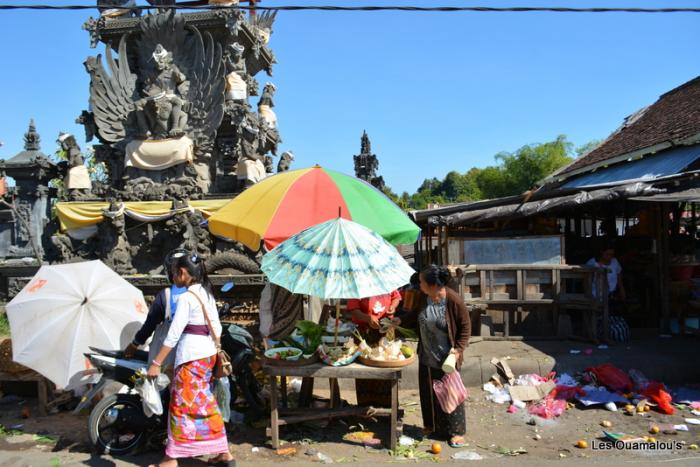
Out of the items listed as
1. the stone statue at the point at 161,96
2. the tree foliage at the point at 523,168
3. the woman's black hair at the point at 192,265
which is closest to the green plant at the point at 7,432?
the woman's black hair at the point at 192,265

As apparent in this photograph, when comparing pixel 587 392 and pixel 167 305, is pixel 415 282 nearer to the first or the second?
pixel 587 392

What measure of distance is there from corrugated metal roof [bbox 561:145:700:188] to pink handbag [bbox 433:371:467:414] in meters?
6.11

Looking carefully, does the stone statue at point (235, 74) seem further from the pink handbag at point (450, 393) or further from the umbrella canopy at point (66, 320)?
the pink handbag at point (450, 393)

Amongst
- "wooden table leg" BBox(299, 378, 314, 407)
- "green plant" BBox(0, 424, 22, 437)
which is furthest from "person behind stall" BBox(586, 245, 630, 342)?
"green plant" BBox(0, 424, 22, 437)

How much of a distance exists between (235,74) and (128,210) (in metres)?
5.19

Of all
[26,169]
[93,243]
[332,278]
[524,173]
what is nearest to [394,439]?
[332,278]

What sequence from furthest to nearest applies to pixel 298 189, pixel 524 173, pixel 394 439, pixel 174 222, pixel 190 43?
pixel 524 173, pixel 190 43, pixel 174 222, pixel 298 189, pixel 394 439

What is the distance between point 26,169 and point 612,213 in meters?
18.6

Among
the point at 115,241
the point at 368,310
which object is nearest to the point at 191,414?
the point at 368,310

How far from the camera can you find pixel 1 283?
42.8 ft

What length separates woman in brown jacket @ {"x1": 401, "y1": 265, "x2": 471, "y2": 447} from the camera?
4.68 meters

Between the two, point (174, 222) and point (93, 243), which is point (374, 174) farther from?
point (93, 243)

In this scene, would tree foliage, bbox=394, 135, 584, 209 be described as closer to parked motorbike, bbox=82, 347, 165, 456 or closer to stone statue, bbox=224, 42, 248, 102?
stone statue, bbox=224, 42, 248, 102

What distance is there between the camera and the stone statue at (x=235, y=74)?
48.1 ft
